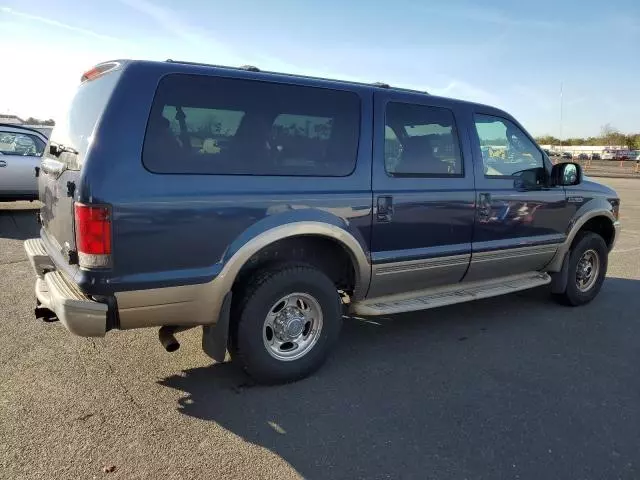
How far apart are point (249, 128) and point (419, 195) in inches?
56.8

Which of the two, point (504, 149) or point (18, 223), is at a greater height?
point (504, 149)

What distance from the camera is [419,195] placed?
401 centimetres

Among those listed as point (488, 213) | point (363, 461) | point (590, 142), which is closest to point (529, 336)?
point (488, 213)

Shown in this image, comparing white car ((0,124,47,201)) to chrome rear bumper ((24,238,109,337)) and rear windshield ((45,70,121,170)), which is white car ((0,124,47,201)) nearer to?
rear windshield ((45,70,121,170))

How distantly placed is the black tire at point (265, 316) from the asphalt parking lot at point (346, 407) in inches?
4.9

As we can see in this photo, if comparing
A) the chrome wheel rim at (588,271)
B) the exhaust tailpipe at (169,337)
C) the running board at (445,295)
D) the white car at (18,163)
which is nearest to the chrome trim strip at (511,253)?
the running board at (445,295)

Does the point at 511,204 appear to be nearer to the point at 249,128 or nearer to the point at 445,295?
the point at 445,295

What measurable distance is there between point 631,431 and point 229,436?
2.33 meters

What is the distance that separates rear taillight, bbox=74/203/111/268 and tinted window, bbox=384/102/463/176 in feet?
6.60

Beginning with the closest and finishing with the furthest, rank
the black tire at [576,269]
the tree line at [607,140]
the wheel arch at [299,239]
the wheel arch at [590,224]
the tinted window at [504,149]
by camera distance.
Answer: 1. the wheel arch at [299,239]
2. the tinted window at [504,149]
3. the wheel arch at [590,224]
4. the black tire at [576,269]
5. the tree line at [607,140]

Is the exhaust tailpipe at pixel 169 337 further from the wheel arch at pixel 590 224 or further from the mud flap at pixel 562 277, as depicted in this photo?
the mud flap at pixel 562 277

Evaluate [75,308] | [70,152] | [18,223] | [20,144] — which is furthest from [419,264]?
[20,144]

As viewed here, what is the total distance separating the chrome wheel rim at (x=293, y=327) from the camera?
3.54m

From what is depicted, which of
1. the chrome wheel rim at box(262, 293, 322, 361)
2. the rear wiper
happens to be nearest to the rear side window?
the rear wiper
